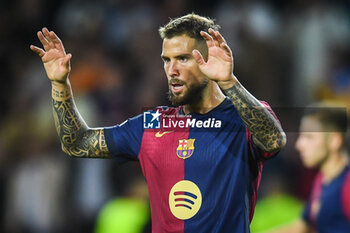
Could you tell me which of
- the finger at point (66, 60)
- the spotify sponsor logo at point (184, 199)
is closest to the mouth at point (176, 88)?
the spotify sponsor logo at point (184, 199)

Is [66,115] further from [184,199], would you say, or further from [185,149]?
[184,199]

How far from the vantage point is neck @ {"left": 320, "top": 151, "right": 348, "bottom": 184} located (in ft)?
16.7

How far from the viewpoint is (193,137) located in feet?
12.2

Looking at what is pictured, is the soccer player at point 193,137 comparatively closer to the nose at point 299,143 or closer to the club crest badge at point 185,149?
the club crest badge at point 185,149

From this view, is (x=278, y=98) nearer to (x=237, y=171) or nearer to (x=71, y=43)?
(x=71, y=43)

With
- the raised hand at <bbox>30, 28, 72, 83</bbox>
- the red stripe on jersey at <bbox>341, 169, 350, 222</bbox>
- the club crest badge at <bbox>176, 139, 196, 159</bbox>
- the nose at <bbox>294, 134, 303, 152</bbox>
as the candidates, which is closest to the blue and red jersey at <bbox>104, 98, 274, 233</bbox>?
the club crest badge at <bbox>176, 139, 196, 159</bbox>

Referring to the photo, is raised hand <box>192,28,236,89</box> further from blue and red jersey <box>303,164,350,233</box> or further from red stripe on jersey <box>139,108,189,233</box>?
blue and red jersey <box>303,164,350,233</box>

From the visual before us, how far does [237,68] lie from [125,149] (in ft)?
12.7

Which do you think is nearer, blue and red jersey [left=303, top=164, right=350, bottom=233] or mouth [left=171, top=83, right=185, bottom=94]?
mouth [left=171, top=83, right=185, bottom=94]

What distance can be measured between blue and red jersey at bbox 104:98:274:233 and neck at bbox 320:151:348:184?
5.22 ft

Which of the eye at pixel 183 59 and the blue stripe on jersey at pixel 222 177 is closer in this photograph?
the blue stripe on jersey at pixel 222 177

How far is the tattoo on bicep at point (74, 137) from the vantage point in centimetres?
394

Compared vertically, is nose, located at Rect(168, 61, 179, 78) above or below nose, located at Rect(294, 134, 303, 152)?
above

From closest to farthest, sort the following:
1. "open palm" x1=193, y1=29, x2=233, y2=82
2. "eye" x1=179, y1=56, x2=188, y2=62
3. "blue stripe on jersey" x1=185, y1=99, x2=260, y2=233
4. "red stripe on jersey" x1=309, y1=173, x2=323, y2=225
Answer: "open palm" x1=193, y1=29, x2=233, y2=82 < "blue stripe on jersey" x1=185, y1=99, x2=260, y2=233 < "eye" x1=179, y1=56, x2=188, y2=62 < "red stripe on jersey" x1=309, y1=173, x2=323, y2=225
